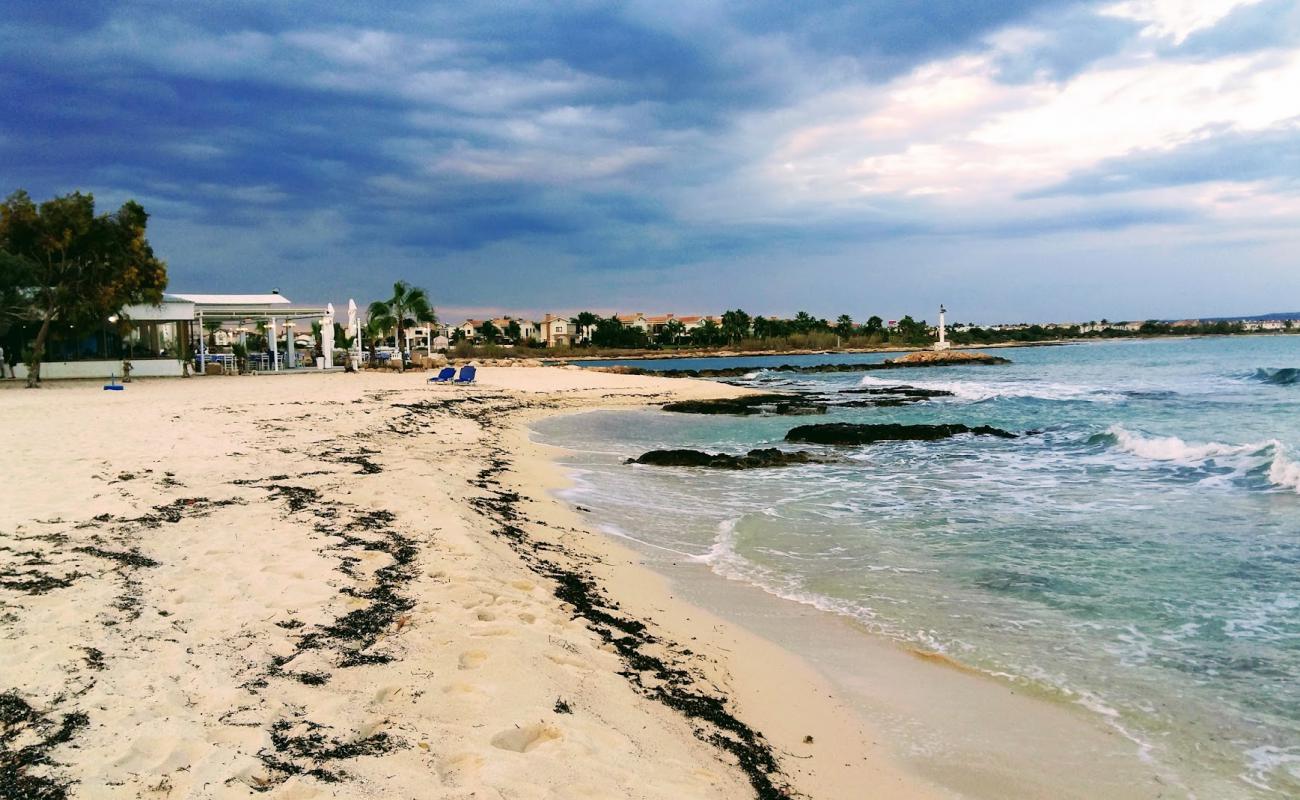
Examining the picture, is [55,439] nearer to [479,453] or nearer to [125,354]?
[479,453]

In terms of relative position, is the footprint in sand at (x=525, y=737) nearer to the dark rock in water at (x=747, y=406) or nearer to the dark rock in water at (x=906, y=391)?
the dark rock in water at (x=747, y=406)

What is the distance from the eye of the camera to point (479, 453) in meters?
13.0

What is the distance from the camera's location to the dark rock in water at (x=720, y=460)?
13.6 meters

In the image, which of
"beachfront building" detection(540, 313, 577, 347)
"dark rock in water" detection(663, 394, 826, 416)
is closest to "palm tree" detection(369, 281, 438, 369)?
"dark rock in water" detection(663, 394, 826, 416)

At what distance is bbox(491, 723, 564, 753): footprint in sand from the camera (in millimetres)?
2973

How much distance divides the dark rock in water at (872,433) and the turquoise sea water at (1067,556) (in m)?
0.88

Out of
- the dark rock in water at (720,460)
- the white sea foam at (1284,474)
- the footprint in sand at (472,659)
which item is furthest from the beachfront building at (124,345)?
the white sea foam at (1284,474)

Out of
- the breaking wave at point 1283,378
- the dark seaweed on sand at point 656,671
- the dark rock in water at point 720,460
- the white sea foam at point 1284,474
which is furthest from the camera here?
the breaking wave at point 1283,378

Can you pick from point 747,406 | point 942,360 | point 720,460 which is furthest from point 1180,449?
point 942,360

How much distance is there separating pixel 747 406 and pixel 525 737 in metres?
25.0

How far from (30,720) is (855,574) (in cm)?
590

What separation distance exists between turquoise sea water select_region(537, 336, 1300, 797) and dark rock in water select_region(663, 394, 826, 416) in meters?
9.03

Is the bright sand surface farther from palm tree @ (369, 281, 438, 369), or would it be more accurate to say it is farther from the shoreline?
palm tree @ (369, 281, 438, 369)

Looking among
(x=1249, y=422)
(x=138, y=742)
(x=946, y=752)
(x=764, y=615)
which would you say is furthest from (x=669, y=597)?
(x=1249, y=422)
